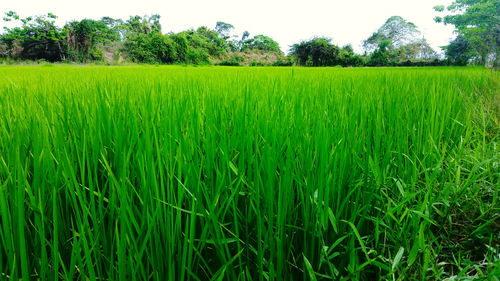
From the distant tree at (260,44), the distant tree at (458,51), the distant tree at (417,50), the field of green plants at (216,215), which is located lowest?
the field of green plants at (216,215)

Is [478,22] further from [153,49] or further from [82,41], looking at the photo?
[82,41]

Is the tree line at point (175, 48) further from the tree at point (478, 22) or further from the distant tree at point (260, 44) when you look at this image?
the distant tree at point (260, 44)

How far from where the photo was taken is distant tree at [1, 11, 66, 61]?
82.3ft

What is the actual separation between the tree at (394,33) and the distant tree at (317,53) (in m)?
11.3

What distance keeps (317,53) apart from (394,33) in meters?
16.2

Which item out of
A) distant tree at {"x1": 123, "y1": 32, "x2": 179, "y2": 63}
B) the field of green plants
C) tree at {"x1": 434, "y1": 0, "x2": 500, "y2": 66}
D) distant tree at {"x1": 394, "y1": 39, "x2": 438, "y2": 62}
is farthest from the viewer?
distant tree at {"x1": 394, "y1": 39, "x2": 438, "y2": 62}

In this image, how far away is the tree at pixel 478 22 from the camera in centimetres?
1504

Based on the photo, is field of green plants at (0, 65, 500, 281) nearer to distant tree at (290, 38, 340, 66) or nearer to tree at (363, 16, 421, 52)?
distant tree at (290, 38, 340, 66)

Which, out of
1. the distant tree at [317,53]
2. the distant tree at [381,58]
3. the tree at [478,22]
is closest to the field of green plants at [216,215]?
the tree at [478,22]

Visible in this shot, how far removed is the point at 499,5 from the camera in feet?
54.5

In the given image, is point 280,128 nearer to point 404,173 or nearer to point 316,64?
point 404,173

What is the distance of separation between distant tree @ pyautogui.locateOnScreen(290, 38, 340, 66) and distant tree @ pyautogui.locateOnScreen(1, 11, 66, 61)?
23.1 metres

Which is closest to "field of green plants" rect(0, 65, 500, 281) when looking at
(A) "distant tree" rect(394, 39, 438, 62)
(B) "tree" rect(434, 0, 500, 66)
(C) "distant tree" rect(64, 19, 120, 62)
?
(B) "tree" rect(434, 0, 500, 66)

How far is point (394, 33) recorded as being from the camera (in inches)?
1330
